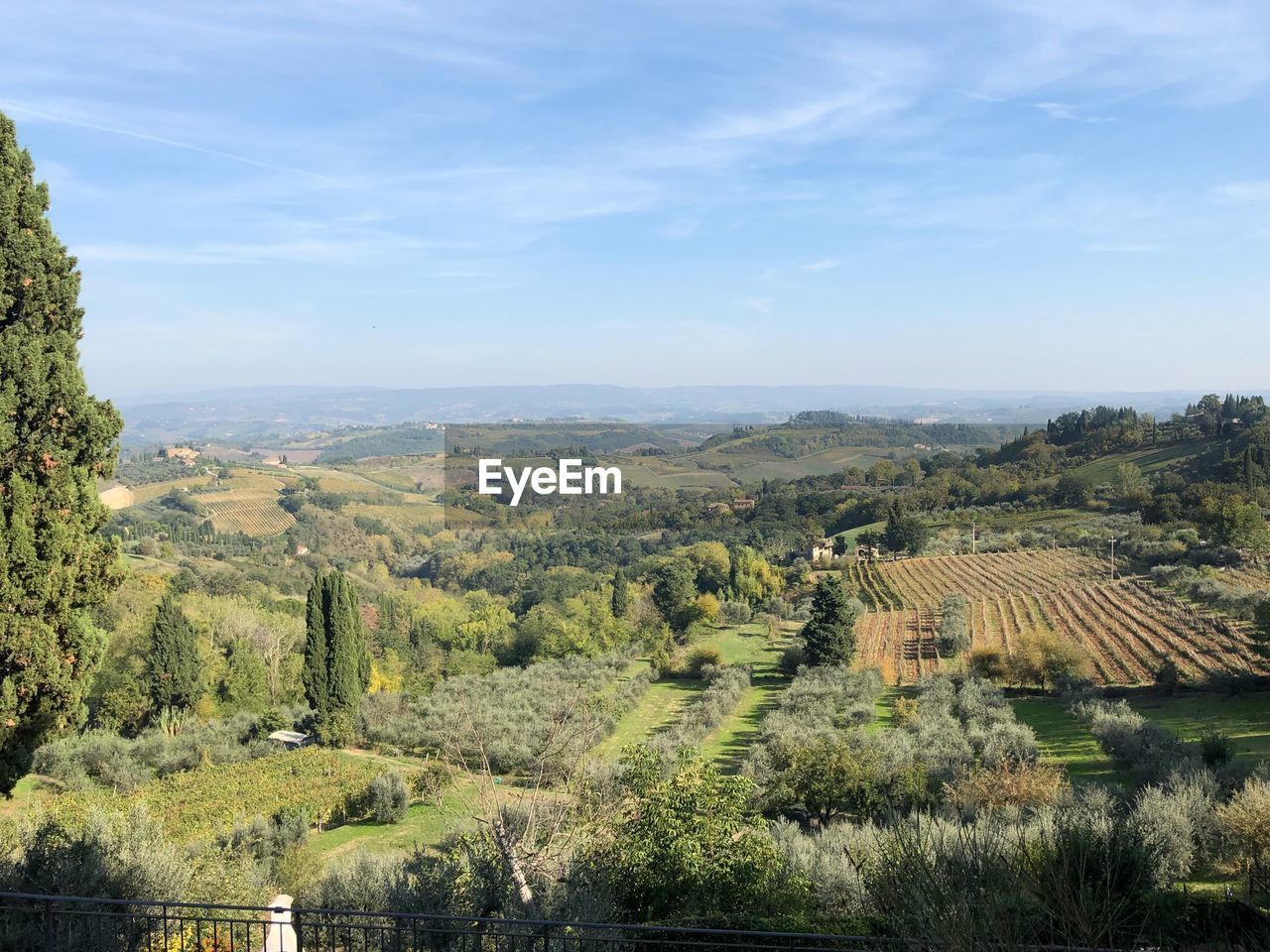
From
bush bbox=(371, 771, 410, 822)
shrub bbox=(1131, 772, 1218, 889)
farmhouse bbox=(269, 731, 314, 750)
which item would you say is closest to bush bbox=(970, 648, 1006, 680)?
shrub bbox=(1131, 772, 1218, 889)

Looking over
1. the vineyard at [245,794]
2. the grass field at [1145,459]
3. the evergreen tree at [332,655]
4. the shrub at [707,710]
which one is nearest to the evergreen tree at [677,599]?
the shrub at [707,710]

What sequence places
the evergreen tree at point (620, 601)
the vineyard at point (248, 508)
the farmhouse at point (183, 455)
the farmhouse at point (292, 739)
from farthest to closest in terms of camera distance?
the farmhouse at point (183, 455) → the vineyard at point (248, 508) → the evergreen tree at point (620, 601) → the farmhouse at point (292, 739)

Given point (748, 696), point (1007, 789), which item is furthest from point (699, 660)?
point (1007, 789)

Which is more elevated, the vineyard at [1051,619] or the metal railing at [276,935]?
the metal railing at [276,935]

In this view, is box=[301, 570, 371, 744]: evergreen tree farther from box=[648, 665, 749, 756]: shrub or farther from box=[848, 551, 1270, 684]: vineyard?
box=[848, 551, 1270, 684]: vineyard

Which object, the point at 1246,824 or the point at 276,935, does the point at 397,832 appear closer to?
the point at 276,935

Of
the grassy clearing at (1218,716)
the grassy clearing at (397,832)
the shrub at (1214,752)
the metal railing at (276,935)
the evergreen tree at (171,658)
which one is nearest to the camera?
the metal railing at (276,935)

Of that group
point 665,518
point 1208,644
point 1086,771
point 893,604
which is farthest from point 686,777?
point 665,518

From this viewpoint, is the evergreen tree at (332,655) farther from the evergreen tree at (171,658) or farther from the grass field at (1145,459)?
the grass field at (1145,459)
